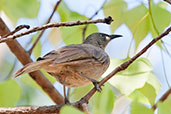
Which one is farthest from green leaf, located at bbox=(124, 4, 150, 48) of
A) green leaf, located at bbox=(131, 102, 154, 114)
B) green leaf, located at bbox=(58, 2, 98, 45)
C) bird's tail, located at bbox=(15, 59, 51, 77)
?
green leaf, located at bbox=(131, 102, 154, 114)

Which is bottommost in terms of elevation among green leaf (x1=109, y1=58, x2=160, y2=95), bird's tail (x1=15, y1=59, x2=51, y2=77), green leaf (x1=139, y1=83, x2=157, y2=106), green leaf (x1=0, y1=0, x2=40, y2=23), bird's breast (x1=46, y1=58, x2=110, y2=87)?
green leaf (x1=139, y1=83, x2=157, y2=106)

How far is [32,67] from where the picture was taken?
2555mm

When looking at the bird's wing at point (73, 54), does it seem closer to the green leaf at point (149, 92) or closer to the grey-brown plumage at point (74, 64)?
the grey-brown plumage at point (74, 64)

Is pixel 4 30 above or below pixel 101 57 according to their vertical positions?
above

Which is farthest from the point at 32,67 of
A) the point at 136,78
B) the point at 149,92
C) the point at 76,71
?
the point at 149,92

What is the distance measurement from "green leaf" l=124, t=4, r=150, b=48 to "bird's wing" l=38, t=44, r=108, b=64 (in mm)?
544

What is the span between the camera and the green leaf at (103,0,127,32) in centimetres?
302

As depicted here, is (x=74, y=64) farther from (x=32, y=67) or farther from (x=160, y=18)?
(x=160, y=18)

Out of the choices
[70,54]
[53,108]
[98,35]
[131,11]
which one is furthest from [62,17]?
[98,35]

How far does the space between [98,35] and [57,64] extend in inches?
74.9

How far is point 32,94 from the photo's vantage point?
4.35 metres

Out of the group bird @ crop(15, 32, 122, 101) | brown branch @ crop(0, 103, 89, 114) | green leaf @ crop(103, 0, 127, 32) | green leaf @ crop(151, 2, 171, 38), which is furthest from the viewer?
Result: green leaf @ crop(103, 0, 127, 32)

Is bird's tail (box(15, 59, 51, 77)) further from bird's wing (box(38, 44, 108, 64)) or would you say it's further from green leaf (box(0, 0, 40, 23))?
green leaf (box(0, 0, 40, 23))

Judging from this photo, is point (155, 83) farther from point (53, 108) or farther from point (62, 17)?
point (62, 17)
